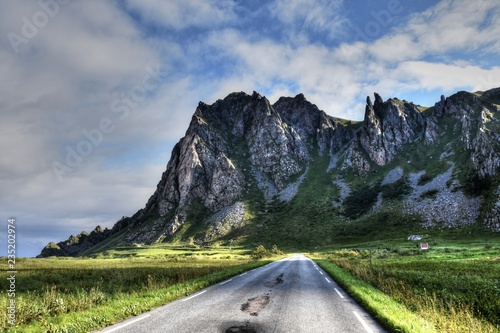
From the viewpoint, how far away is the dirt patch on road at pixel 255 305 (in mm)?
12273

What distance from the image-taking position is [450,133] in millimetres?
193500

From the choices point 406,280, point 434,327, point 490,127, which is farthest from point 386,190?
point 434,327

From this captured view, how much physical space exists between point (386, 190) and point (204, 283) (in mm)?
168013

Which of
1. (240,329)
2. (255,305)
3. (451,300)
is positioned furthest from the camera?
(255,305)

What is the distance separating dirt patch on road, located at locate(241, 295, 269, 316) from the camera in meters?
12.3

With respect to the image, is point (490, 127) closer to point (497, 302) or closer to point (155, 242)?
point (497, 302)

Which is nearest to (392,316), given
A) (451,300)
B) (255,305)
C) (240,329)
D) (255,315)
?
(451,300)

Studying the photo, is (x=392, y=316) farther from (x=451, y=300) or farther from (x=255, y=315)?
(x=255, y=315)

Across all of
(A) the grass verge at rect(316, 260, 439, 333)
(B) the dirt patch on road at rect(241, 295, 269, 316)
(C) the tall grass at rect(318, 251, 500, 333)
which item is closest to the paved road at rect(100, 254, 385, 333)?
(B) the dirt patch on road at rect(241, 295, 269, 316)

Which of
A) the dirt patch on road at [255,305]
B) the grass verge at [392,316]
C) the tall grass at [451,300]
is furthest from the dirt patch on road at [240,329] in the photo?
the tall grass at [451,300]

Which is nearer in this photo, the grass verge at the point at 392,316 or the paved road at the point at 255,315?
the grass verge at the point at 392,316

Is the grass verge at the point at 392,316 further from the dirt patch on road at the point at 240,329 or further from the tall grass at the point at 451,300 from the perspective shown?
the dirt patch on road at the point at 240,329

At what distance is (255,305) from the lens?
13602mm

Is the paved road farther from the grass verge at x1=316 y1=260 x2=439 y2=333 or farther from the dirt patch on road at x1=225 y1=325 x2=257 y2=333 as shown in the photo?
the grass verge at x1=316 y1=260 x2=439 y2=333
